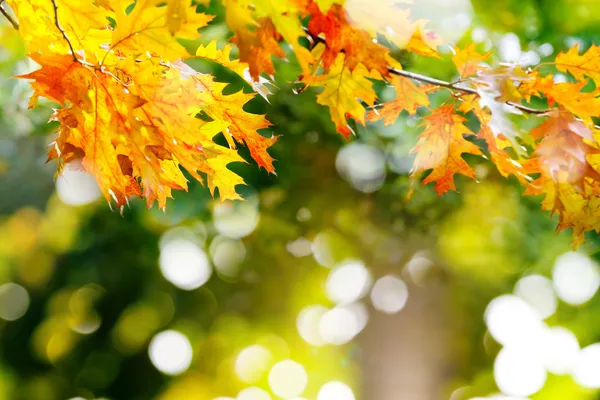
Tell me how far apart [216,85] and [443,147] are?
28.2 inches

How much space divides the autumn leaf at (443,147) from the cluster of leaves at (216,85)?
14 centimetres

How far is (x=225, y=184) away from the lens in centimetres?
168

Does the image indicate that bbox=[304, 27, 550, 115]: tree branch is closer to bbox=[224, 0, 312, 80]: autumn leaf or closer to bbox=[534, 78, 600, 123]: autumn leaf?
bbox=[534, 78, 600, 123]: autumn leaf

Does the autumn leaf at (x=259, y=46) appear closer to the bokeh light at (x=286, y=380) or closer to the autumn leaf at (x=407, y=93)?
the autumn leaf at (x=407, y=93)

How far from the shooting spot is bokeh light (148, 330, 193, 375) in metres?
10.3

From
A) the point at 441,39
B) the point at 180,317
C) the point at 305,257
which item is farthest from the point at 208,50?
the point at 180,317

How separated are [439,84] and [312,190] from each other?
4674 millimetres

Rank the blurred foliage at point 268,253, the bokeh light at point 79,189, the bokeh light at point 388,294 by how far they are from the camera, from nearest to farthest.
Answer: the blurred foliage at point 268,253 → the bokeh light at point 79,189 → the bokeh light at point 388,294

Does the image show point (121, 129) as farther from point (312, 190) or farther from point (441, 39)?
point (312, 190)

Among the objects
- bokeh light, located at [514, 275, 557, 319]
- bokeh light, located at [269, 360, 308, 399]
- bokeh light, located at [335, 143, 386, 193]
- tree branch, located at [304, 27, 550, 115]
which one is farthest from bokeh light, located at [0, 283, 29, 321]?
tree branch, located at [304, 27, 550, 115]

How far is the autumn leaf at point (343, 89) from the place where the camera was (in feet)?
4.54

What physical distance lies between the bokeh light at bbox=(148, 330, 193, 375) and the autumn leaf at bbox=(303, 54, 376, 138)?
375 inches

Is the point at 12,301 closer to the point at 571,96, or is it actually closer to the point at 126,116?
the point at 126,116

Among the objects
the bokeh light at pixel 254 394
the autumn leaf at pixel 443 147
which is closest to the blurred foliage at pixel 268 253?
the bokeh light at pixel 254 394
